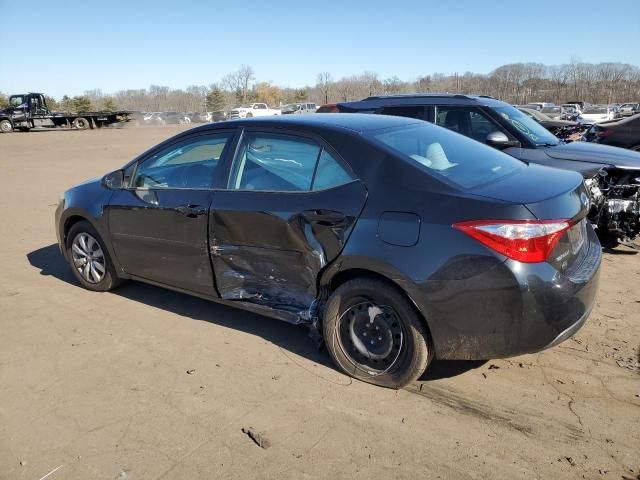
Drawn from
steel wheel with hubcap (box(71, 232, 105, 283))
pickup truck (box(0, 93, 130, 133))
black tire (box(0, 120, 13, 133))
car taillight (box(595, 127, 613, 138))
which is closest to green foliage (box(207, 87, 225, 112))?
pickup truck (box(0, 93, 130, 133))

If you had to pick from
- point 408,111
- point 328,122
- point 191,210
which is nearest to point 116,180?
point 191,210

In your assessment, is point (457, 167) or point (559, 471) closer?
point (559, 471)

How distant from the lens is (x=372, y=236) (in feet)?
10.2

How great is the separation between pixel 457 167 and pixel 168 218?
2330 mm

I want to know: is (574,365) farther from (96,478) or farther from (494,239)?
(96,478)

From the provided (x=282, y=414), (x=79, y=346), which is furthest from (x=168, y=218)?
(x=282, y=414)

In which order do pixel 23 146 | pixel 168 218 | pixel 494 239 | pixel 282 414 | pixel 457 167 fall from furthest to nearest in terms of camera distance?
pixel 23 146 → pixel 168 218 → pixel 457 167 → pixel 282 414 → pixel 494 239

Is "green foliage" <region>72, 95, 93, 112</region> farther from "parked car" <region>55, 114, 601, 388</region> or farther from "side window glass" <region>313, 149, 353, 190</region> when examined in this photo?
"side window glass" <region>313, 149, 353, 190</region>

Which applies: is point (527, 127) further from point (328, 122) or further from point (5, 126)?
point (5, 126)

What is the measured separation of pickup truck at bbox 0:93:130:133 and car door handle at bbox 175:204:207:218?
38.3m

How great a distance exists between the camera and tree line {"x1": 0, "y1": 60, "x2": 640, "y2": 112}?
226ft

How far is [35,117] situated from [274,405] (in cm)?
4040

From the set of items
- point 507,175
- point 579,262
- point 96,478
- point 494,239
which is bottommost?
point 96,478

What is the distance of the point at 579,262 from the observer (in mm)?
3096
